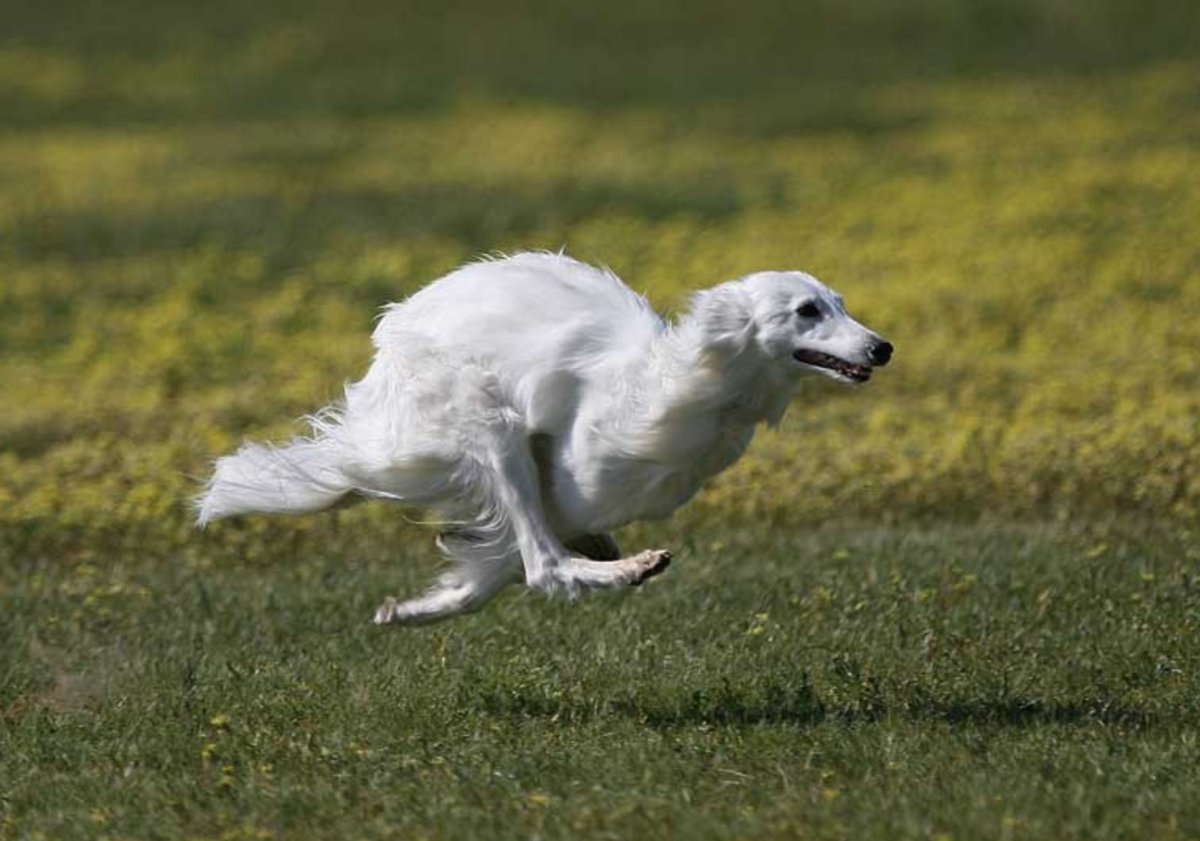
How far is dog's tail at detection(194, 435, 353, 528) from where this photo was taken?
809 centimetres

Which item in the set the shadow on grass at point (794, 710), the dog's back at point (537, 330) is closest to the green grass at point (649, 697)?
the shadow on grass at point (794, 710)

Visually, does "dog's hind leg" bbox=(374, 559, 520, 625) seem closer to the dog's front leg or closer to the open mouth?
the dog's front leg

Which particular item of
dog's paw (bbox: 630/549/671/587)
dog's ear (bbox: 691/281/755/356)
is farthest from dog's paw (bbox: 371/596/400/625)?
dog's ear (bbox: 691/281/755/356)

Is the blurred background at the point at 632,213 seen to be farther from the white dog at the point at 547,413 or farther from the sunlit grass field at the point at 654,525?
the white dog at the point at 547,413

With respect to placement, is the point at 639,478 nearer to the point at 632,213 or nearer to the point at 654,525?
the point at 654,525

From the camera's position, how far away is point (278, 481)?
8148mm

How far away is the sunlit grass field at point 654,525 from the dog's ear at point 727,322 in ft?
4.07

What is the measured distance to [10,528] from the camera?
1089 centimetres

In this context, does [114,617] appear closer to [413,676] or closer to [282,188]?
[413,676]

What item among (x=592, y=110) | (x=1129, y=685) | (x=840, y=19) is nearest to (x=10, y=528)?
(x=1129, y=685)

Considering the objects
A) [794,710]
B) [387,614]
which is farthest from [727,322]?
[387,614]

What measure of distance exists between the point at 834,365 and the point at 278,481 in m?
2.17

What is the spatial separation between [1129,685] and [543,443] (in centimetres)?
218

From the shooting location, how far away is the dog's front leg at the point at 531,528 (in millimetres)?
7441
